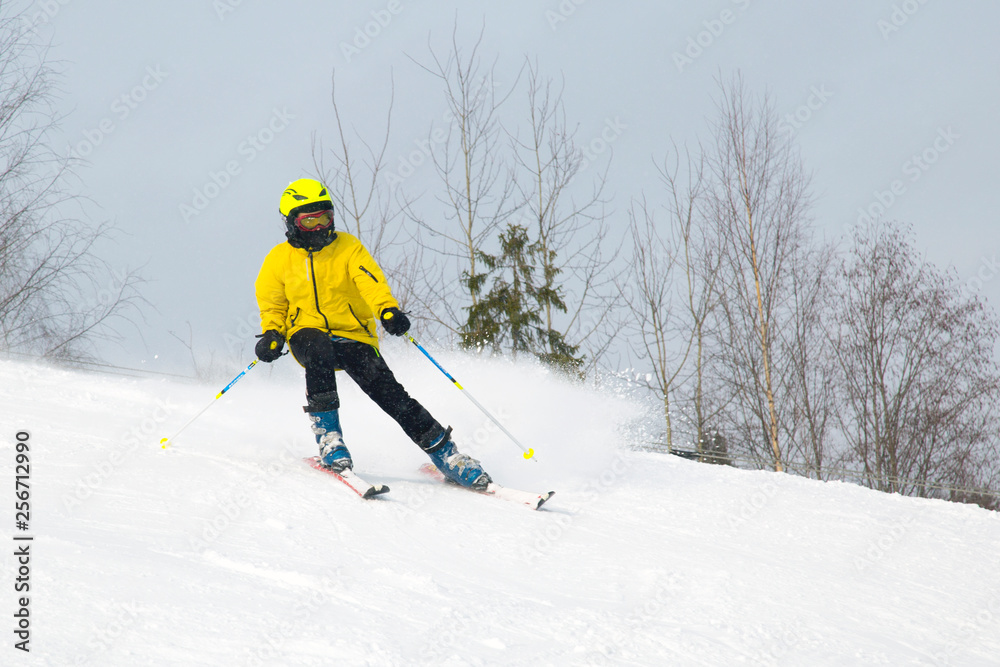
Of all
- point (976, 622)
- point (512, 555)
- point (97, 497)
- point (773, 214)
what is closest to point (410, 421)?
point (512, 555)

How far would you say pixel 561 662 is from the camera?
7.16 feet

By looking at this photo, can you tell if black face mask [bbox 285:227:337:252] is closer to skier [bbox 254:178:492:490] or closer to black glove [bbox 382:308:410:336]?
skier [bbox 254:178:492:490]

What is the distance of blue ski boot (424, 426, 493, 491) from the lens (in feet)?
15.6

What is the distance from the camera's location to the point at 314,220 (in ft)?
15.0

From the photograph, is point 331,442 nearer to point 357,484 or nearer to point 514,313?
point 357,484

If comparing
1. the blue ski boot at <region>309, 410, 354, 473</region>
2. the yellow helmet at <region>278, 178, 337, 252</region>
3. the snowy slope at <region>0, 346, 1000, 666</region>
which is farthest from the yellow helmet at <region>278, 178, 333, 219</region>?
the snowy slope at <region>0, 346, 1000, 666</region>

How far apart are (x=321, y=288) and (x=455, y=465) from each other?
1.37 meters

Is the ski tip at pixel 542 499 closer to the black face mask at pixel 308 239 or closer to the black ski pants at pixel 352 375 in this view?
the black ski pants at pixel 352 375

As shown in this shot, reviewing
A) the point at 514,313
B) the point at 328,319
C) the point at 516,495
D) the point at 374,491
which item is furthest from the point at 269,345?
the point at 514,313

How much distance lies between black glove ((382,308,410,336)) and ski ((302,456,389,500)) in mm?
843

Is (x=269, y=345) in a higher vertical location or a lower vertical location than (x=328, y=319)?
lower

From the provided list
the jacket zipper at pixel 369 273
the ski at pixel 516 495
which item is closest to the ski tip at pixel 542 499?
the ski at pixel 516 495

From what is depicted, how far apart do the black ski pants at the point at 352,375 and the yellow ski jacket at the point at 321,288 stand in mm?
82

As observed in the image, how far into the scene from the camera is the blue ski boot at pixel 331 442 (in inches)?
177
